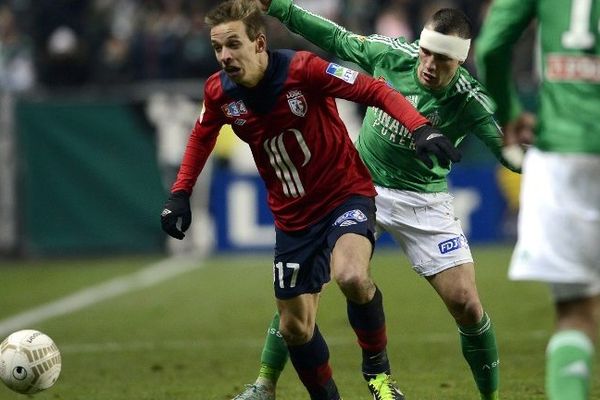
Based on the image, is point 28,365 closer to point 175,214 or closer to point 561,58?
point 175,214

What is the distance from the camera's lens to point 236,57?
21.1ft

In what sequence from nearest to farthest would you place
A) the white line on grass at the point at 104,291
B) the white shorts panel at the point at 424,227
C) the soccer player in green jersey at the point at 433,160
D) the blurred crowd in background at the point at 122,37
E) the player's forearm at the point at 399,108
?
1. the player's forearm at the point at 399,108
2. the soccer player in green jersey at the point at 433,160
3. the white shorts panel at the point at 424,227
4. the white line on grass at the point at 104,291
5. the blurred crowd in background at the point at 122,37

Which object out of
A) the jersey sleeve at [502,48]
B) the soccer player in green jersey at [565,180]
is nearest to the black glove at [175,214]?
the jersey sleeve at [502,48]

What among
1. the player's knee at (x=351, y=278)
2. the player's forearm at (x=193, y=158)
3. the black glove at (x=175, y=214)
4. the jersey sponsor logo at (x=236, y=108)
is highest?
the jersey sponsor logo at (x=236, y=108)

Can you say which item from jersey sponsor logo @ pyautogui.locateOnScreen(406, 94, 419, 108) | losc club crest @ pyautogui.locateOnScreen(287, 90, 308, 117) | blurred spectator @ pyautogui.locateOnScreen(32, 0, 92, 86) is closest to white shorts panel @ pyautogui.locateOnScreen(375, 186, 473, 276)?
jersey sponsor logo @ pyautogui.locateOnScreen(406, 94, 419, 108)

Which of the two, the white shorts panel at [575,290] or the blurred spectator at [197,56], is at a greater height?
the blurred spectator at [197,56]

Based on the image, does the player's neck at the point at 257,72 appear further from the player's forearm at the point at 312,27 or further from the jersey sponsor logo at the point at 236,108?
the player's forearm at the point at 312,27

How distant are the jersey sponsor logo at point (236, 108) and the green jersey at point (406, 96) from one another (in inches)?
32.1

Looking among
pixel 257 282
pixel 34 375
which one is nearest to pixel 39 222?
pixel 257 282

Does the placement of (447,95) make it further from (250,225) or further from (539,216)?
(250,225)

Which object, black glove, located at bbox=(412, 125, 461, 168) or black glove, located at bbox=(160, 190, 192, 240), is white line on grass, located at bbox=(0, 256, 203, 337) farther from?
black glove, located at bbox=(412, 125, 461, 168)

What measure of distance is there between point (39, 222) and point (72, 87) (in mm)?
2637

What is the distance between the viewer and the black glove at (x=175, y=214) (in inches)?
266

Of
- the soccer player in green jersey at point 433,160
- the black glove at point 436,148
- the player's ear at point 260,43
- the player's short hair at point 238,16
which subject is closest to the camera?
the black glove at point 436,148
